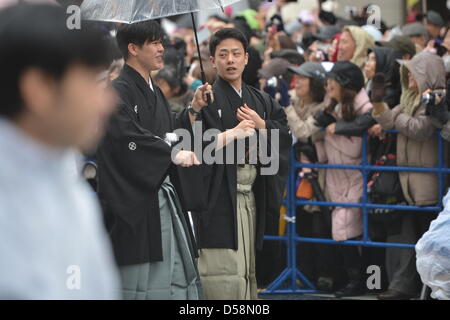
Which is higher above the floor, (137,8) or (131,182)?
(137,8)

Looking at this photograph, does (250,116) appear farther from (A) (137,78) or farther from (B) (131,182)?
(B) (131,182)

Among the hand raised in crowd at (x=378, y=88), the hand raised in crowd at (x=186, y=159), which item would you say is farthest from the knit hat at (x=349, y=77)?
the hand raised in crowd at (x=186, y=159)

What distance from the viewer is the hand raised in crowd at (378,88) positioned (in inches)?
285

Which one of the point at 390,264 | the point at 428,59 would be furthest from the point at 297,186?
the point at 428,59

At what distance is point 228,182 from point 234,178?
0.16 ft

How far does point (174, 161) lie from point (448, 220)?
1.52 metres

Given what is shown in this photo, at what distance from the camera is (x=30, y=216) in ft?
6.62

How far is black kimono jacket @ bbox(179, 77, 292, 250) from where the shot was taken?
599 cm

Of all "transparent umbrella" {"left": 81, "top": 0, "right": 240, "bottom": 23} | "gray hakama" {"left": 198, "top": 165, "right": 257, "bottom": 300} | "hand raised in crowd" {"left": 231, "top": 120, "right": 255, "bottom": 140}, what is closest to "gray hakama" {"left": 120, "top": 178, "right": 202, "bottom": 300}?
"gray hakama" {"left": 198, "top": 165, "right": 257, "bottom": 300}

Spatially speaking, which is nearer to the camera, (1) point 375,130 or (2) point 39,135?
(2) point 39,135

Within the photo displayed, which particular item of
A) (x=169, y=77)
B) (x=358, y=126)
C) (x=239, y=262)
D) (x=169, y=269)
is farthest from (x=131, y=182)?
(x=169, y=77)

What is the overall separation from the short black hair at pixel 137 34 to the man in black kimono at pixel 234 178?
18.9 inches

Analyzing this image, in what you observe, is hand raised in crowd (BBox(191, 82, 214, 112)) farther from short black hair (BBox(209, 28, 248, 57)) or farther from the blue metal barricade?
the blue metal barricade

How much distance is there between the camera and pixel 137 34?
5672 millimetres
